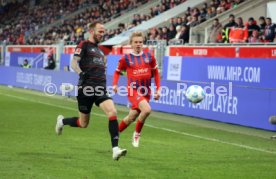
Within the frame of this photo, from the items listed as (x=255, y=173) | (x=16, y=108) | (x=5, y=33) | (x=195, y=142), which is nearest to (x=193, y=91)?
(x=195, y=142)

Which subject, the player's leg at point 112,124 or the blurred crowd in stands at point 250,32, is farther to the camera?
the blurred crowd in stands at point 250,32

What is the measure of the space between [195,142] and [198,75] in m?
11.3

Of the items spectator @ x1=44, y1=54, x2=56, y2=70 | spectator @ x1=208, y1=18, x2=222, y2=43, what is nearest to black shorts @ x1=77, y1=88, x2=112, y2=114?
spectator @ x1=208, y1=18, x2=222, y2=43

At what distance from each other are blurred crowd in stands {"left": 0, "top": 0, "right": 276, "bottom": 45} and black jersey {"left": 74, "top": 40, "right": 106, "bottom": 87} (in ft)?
42.1

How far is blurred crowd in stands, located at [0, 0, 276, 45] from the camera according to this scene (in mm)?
24089

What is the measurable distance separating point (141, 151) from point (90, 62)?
6.64ft

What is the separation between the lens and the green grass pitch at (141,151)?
30.1ft

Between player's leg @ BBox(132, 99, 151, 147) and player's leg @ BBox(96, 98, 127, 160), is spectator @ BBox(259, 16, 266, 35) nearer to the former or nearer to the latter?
player's leg @ BBox(132, 99, 151, 147)

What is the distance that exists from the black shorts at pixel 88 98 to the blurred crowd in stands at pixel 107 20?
12.8 meters

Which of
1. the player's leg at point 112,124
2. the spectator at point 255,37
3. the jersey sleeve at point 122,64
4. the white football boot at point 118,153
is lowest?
the white football boot at point 118,153

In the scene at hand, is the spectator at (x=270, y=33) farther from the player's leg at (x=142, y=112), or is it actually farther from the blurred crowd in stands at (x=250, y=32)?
the player's leg at (x=142, y=112)

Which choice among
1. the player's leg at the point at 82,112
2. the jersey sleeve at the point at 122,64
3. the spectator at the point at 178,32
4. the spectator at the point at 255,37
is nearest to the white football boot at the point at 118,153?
the player's leg at the point at 82,112

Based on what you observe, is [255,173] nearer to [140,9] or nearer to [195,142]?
[195,142]

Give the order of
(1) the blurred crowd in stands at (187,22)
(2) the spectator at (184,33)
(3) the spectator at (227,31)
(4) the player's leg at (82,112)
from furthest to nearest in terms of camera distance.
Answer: (1) the blurred crowd in stands at (187,22) → (2) the spectator at (184,33) → (3) the spectator at (227,31) → (4) the player's leg at (82,112)
